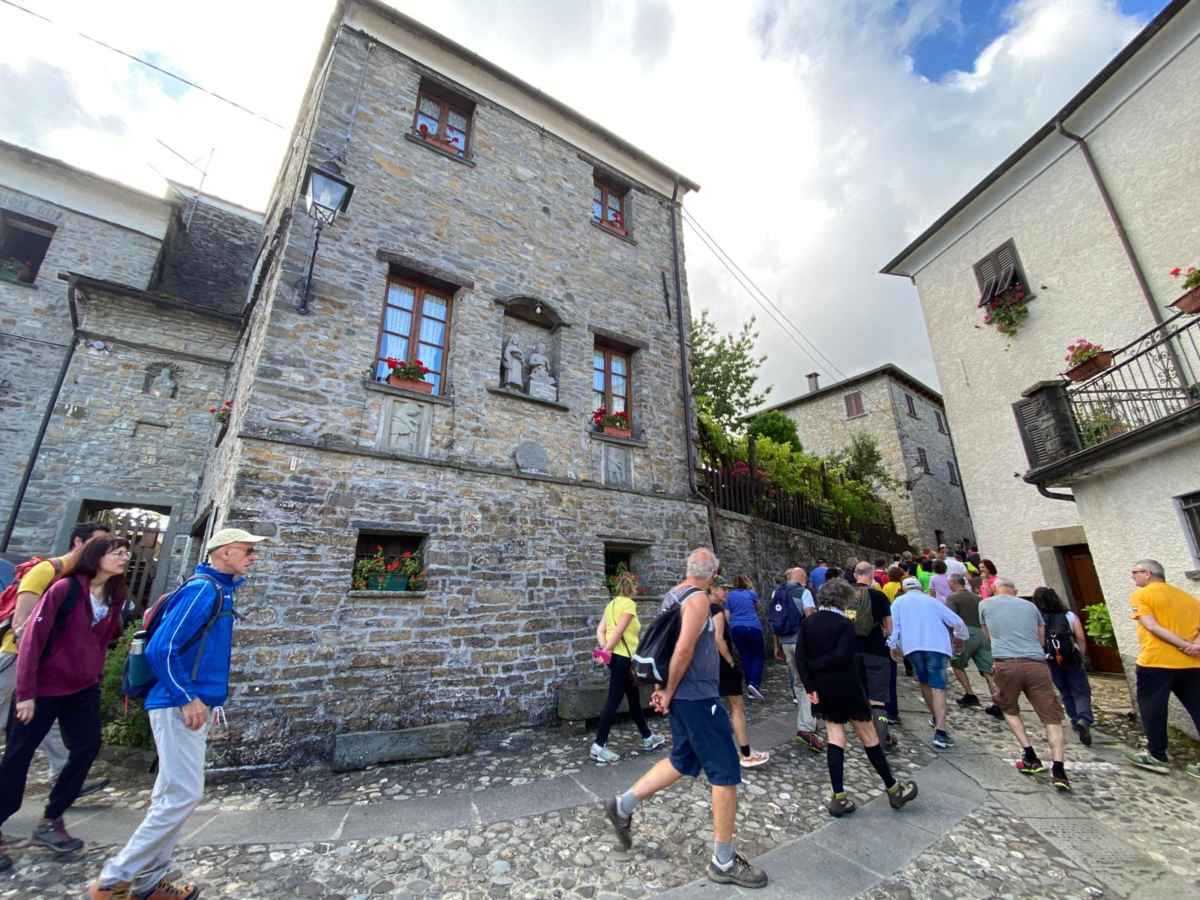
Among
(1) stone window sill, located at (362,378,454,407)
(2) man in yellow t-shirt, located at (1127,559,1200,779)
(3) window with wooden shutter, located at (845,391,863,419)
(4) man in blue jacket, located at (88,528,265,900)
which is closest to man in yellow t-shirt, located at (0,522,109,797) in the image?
(4) man in blue jacket, located at (88,528,265,900)

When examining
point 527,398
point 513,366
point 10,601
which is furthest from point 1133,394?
point 10,601

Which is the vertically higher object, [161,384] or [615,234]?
[615,234]

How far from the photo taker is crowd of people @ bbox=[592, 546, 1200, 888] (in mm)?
2945

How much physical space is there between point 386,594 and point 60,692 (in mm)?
2555

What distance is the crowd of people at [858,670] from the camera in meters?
2.95

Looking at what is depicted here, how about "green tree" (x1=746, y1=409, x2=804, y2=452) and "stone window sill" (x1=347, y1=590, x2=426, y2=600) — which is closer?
"stone window sill" (x1=347, y1=590, x2=426, y2=600)

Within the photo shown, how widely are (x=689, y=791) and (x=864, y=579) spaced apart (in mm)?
2687

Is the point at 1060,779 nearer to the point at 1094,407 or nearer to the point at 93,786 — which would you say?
the point at 1094,407

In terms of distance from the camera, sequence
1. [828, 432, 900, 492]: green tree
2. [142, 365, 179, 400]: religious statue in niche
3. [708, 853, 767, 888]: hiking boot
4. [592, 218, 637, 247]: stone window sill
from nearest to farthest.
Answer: [708, 853, 767, 888]: hiking boot → [142, 365, 179, 400]: religious statue in niche → [592, 218, 637, 247]: stone window sill → [828, 432, 900, 492]: green tree

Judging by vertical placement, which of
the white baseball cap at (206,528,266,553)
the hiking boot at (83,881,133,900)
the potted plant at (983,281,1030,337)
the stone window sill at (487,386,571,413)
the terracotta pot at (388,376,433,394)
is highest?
the potted plant at (983,281,1030,337)

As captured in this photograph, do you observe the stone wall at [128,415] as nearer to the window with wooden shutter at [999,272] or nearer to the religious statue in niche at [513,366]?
the religious statue in niche at [513,366]

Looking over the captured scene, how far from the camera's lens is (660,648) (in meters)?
3.06

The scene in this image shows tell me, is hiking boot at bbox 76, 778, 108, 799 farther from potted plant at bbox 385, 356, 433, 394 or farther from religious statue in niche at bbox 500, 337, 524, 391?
religious statue in niche at bbox 500, 337, 524, 391

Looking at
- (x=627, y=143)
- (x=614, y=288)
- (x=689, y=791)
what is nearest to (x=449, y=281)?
(x=614, y=288)
